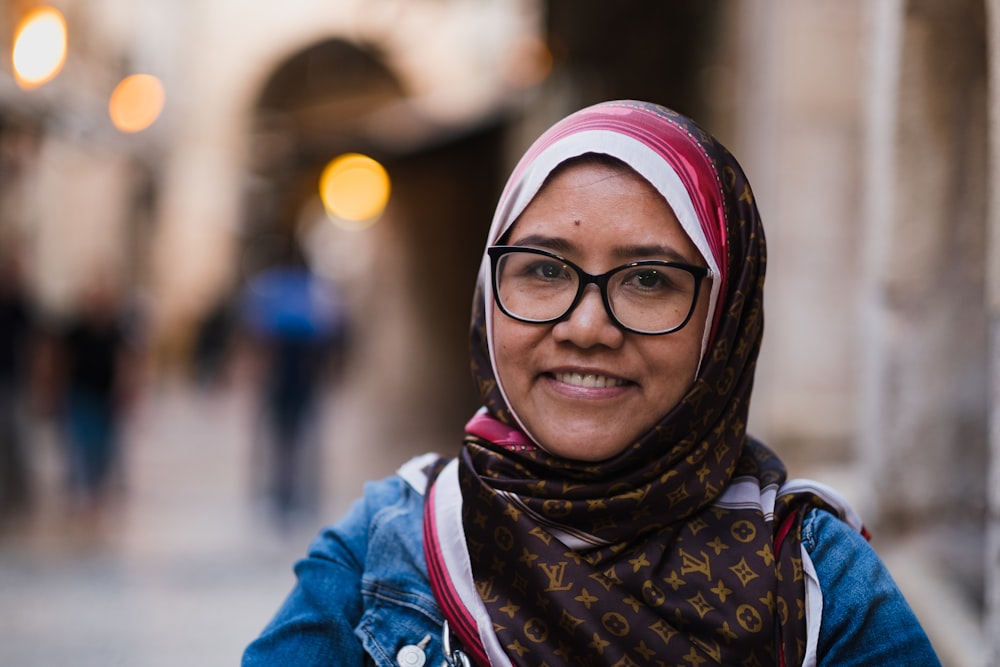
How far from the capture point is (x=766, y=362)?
222 inches

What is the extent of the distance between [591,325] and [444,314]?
1031cm

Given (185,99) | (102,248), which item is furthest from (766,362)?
(185,99)

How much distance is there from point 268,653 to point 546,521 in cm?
47

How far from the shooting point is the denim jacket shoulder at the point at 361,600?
177 centimetres

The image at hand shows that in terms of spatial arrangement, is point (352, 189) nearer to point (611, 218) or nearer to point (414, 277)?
point (414, 277)

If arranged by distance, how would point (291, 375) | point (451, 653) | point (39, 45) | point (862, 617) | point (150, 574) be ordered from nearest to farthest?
point (862, 617), point (451, 653), point (150, 574), point (39, 45), point (291, 375)

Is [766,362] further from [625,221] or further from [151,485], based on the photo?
[151,485]

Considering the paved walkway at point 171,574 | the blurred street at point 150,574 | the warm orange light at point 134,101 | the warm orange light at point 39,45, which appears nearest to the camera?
the paved walkway at point 171,574

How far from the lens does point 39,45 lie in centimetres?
781

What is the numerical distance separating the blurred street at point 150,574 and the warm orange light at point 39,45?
3.19 meters

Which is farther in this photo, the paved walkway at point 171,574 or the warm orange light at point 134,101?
the warm orange light at point 134,101

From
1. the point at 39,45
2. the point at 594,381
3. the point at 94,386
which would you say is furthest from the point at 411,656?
the point at 94,386

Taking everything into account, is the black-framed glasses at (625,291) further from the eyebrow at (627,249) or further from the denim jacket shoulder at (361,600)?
the denim jacket shoulder at (361,600)

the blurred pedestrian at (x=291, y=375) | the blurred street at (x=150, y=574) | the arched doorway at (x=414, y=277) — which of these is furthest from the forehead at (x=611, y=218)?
the arched doorway at (x=414, y=277)
